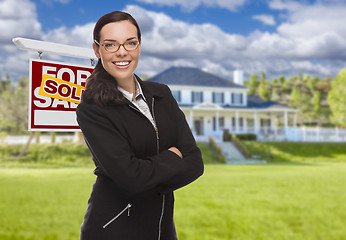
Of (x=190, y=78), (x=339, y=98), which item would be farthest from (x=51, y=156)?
(x=339, y=98)

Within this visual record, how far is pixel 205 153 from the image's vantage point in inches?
973

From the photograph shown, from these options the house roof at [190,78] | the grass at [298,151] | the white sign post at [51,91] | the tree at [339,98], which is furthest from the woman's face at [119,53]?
the tree at [339,98]

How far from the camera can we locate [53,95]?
2359mm

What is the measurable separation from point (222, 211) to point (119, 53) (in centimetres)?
675

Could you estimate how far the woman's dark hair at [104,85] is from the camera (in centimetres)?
195

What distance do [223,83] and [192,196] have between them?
25131 mm

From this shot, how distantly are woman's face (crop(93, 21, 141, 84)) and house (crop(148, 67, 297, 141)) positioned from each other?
27.0 metres

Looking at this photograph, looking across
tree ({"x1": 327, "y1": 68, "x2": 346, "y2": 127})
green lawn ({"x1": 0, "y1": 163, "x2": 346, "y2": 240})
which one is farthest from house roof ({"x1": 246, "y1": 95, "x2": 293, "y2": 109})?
green lawn ({"x1": 0, "y1": 163, "x2": 346, "y2": 240})

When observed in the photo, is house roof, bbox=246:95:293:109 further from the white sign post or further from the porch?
the white sign post

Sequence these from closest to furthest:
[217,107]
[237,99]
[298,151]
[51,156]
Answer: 1. [51,156]
2. [298,151]
3. [217,107]
4. [237,99]

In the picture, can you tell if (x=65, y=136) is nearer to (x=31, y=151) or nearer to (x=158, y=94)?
(x=31, y=151)

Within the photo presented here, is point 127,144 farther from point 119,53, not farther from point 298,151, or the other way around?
point 298,151

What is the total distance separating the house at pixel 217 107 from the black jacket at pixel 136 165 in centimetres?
2675

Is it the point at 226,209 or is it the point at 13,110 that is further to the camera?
the point at 13,110
